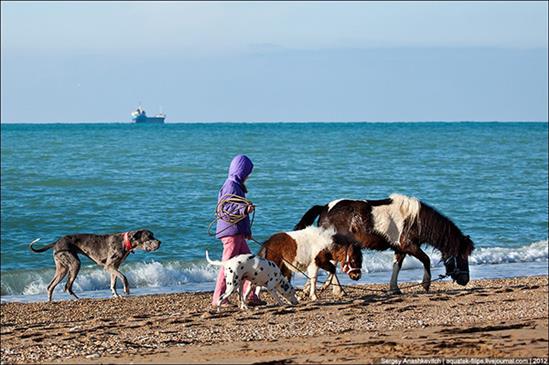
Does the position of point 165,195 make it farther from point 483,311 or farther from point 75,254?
point 483,311

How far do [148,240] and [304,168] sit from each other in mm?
30589

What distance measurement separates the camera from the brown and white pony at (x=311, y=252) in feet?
39.9

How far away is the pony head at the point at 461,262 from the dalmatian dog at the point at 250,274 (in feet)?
9.49

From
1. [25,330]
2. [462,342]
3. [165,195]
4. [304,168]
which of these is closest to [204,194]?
[165,195]

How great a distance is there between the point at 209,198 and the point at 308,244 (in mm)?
20584

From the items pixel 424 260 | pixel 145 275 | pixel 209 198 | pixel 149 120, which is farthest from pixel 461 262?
pixel 149 120

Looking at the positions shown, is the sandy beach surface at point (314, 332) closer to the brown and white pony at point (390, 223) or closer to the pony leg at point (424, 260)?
the pony leg at point (424, 260)

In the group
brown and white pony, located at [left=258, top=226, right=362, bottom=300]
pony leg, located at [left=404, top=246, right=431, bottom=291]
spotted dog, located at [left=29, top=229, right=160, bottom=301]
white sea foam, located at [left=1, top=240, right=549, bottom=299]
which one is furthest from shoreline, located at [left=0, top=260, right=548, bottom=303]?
brown and white pony, located at [left=258, top=226, right=362, bottom=300]

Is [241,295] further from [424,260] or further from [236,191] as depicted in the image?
[424,260]

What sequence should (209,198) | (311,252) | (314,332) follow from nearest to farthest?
(314,332)
(311,252)
(209,198)

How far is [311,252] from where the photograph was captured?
→ 1216cm

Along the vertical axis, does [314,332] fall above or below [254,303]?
above

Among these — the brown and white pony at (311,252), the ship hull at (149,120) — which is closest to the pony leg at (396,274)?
the brown and white pony at (311,252)

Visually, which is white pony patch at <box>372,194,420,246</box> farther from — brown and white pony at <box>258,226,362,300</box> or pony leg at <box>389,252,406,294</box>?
brown and white pony at <box>258,226,362,300</box>
